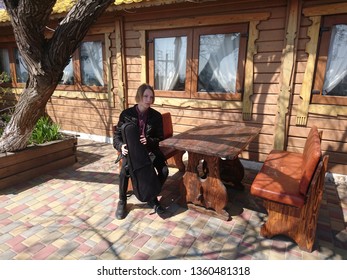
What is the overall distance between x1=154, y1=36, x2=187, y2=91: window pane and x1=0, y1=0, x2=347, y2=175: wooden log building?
0.02m

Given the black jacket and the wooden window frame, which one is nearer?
the black jacket

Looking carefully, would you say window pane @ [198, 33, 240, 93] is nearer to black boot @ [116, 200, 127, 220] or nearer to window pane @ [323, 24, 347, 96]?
window pane @ [323, 24, 347, 96]

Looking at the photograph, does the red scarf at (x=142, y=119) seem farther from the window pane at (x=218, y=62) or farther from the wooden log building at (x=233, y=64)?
the window pane at (x=218, y=62)

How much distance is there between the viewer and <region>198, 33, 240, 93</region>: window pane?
441 centimetres

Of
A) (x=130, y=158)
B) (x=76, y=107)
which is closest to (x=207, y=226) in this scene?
(x=130, y=158)

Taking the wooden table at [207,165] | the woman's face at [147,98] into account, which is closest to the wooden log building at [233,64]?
the wooden table at [207,165]

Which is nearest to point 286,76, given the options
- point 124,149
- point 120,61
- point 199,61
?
point 199,61

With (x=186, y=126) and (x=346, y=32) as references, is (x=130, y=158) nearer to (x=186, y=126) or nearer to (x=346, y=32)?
(x=186, y=126)

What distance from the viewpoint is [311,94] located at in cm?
390

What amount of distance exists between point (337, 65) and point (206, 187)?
2896 millimetres

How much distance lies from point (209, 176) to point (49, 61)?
8.38ft

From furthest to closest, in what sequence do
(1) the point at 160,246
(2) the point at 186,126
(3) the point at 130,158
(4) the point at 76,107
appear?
(4) the point at 76,107, (2) the point at 186,126, (3) the point at 130,158, (1) the point at 160,246

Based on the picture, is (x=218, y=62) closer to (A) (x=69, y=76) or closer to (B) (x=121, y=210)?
(B) (x=121, y=210)

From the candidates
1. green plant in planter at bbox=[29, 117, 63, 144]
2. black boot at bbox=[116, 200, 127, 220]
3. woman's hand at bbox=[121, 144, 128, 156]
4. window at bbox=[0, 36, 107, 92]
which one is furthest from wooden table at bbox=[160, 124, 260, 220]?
window at bbox=[0, 36, 107, 92]
